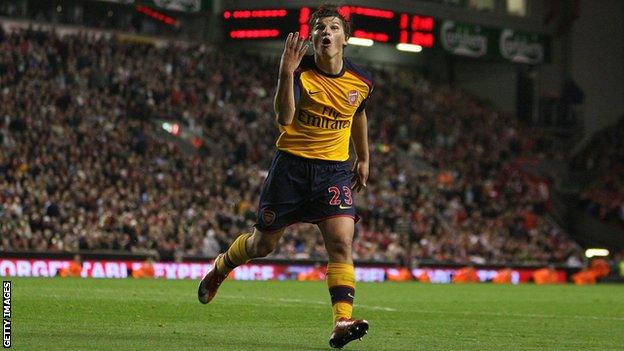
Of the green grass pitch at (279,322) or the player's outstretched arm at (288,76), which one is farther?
the green grass pitch at (279,322)

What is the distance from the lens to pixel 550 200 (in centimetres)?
4697

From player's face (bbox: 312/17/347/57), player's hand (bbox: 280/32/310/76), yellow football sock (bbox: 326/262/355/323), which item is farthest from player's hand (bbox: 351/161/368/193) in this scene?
player's hand (bbox: 280/32/310/76)

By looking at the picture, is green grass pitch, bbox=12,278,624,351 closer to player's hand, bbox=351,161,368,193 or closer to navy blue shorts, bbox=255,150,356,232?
navy blue shorts, bbox=255,150,356,232

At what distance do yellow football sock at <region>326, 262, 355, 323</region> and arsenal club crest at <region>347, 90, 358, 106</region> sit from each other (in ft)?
4.08

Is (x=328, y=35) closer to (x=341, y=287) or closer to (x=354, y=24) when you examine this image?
(x=341, y=287)

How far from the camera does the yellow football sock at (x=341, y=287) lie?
9156 mm

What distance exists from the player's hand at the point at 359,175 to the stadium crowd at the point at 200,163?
65.2ft

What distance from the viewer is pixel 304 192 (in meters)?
9.56

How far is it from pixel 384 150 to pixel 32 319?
3102cm

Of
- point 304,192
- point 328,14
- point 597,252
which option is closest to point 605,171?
point 597,252

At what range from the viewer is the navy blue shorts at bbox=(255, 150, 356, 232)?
949cm

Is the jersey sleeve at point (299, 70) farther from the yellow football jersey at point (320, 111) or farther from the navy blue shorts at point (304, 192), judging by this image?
the navy blue shorts at point (304, 192)

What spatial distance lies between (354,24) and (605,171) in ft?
44.5

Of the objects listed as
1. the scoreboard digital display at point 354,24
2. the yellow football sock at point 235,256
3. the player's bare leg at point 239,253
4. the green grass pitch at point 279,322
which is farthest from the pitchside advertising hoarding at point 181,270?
the yellow football sock at point 235,256
